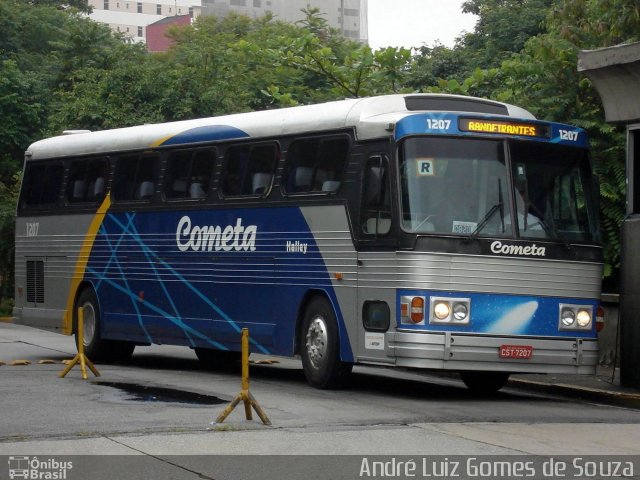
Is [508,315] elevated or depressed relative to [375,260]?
depressed

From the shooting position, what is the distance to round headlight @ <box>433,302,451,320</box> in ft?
47.5

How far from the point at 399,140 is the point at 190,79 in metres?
24.8

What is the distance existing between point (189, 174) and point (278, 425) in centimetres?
745

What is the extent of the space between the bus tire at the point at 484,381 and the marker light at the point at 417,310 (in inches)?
75.3

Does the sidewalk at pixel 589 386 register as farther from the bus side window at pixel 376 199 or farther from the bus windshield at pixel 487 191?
the bus side window at pixel 376 199

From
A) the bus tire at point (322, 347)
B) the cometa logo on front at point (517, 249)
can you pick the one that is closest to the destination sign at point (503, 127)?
the cometa logo on front at point (517, 249)

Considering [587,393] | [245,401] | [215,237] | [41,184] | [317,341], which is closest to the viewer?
[245,401]

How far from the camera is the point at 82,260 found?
21375 millimetres

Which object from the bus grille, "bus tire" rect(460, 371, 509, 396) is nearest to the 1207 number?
"bus tire" rect(460, 371, 509, 396)

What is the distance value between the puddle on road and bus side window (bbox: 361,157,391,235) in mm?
2640

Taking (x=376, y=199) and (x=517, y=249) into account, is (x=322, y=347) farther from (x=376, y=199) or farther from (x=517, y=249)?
(x=517, y=249)

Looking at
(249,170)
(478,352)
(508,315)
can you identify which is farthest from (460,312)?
(249,170)

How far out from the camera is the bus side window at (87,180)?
2097cm

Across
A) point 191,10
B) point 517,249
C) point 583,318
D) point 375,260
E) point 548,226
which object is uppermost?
point 191,10
